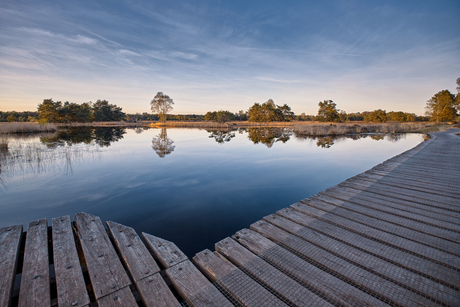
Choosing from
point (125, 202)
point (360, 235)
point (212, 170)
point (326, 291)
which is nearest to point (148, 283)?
point (326, 291)

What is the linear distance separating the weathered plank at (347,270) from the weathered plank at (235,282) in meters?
0.67

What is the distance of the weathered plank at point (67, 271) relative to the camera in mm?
1518

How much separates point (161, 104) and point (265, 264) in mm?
69377

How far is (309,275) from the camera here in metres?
1.76

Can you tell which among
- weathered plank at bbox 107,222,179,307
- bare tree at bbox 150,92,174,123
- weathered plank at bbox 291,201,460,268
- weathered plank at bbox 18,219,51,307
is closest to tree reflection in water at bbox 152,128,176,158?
weathered plank at bbox 18,219,51,307

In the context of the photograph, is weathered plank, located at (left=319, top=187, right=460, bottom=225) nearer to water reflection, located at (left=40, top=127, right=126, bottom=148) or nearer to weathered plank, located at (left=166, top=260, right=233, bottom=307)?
weathered plank, located at (left=166, top=260, right=233, bottom=307)

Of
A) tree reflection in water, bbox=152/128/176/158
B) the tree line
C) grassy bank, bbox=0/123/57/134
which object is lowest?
tree reflection in water, bbox=152/128/176/158

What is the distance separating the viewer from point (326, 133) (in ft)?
80.4

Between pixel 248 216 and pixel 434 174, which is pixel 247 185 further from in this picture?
pixel 434 174

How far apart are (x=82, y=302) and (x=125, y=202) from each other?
3950 mm

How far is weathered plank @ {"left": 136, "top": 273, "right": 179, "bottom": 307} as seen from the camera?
1483mm

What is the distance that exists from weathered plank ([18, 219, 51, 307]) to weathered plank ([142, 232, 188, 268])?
33.3 inches

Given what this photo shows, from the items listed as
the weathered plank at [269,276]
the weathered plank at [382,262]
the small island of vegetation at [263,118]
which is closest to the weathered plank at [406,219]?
the weathered plank at [382,262]

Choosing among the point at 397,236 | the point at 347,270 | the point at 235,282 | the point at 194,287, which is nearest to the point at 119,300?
the point at 194,287
